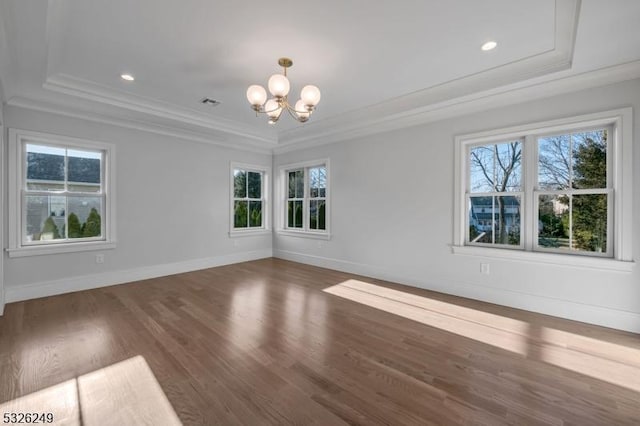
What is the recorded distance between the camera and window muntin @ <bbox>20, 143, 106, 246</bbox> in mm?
3756

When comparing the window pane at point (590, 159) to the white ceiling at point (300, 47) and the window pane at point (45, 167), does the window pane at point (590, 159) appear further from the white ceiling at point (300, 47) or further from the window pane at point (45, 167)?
the window pane at point (45, 167)

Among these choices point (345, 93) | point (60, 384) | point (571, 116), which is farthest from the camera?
point (345, 93)

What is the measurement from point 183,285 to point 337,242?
2.75m

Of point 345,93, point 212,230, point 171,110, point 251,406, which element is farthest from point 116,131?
point 251,406

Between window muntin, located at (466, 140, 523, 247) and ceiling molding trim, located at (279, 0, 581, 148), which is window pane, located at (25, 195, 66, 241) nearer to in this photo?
ceiling molding trim, located at (279, 0, 581, 148)

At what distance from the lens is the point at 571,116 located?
3.12 metres

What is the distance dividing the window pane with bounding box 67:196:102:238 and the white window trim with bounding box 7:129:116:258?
12 centimetres

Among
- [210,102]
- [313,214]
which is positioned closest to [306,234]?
[313,214]

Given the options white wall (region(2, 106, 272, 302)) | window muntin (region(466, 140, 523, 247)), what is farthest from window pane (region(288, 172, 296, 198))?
window muntin (region(466, 140, 523, 247))

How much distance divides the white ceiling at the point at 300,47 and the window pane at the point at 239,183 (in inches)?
85.7

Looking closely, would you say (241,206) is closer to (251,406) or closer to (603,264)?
(251,406)

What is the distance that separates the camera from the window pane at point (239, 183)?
6.09m

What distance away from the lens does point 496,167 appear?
375cm

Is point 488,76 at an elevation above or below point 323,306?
above
